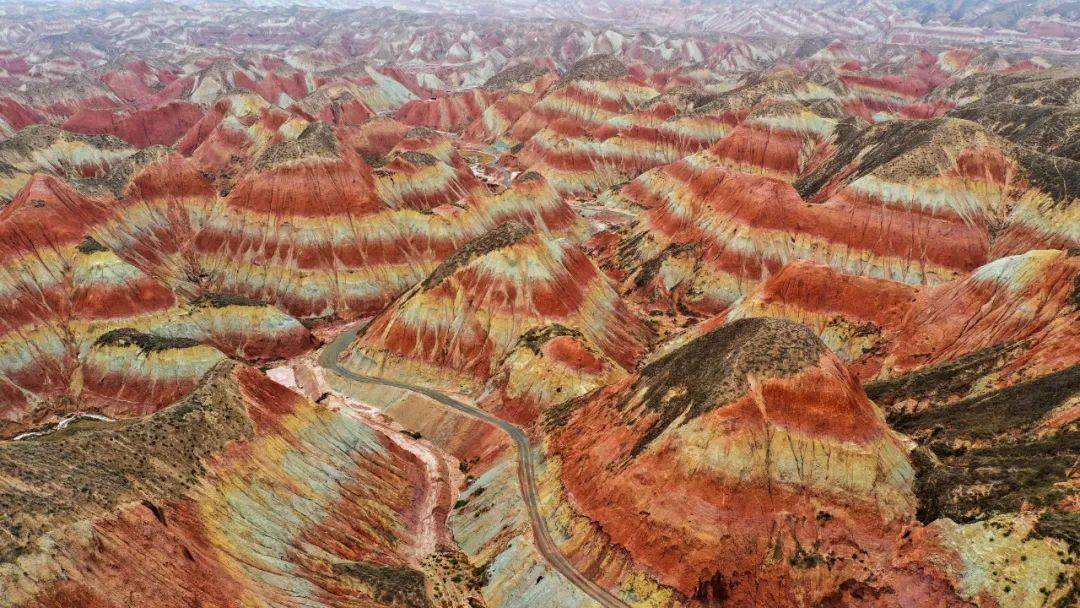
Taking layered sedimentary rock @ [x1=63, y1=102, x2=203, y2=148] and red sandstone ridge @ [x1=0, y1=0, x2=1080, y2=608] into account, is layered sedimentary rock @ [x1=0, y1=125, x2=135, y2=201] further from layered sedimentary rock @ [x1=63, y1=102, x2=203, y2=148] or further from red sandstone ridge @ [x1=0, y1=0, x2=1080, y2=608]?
layered sedimentary rock @ [x1=63, y1=102, x2=203, y2=148]

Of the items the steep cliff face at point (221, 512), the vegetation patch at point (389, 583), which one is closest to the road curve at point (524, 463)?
the steep cliff face at point (221, 512)

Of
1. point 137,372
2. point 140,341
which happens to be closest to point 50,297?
point 140,341

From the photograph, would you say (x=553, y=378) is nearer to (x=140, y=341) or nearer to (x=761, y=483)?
(x=761, y=483)

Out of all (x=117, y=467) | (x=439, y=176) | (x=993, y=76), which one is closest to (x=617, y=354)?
(x=117, y=467)

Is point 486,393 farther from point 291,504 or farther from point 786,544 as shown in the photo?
point 786,544

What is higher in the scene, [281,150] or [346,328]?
[281,150]

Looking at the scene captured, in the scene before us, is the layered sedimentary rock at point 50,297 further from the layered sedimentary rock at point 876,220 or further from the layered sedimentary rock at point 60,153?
the layered sedimentary rock at point 876,220

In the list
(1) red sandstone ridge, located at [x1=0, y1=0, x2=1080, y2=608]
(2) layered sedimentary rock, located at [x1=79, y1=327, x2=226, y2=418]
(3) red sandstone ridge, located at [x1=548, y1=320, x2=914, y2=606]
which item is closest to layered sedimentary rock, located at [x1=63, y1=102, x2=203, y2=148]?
(1) red sandstone ridge, located at [x1=0, y1=0, x2=1080, y2=608]

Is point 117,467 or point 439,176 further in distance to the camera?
point 439,176
